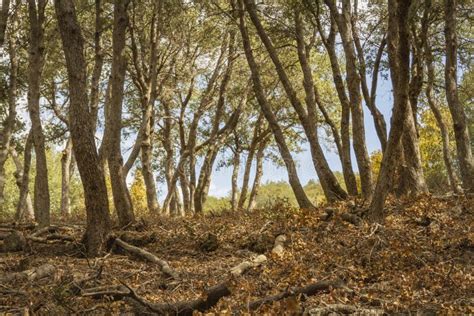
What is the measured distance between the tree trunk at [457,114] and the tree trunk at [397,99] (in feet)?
13.8

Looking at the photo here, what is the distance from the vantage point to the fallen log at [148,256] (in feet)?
22.6

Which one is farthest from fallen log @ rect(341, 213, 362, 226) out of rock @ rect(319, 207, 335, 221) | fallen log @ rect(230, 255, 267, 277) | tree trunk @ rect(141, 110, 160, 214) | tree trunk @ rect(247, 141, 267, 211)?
tree trunk @ rect(247, 141, 267, 211)

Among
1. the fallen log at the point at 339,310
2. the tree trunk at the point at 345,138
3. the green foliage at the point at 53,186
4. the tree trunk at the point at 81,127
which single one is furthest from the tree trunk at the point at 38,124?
the green foliage at the point at 53,186

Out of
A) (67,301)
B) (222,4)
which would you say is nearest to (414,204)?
(67,301)

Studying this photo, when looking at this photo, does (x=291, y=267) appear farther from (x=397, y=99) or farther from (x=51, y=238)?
(x=51, y=238)

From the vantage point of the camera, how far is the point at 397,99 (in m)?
7.46

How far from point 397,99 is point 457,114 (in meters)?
5.76

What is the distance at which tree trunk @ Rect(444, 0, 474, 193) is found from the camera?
39.3 ft

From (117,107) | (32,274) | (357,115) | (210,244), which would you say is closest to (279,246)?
(210,244)

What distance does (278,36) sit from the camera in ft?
56.5

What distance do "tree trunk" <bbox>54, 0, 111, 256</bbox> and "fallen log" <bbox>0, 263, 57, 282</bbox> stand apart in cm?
154

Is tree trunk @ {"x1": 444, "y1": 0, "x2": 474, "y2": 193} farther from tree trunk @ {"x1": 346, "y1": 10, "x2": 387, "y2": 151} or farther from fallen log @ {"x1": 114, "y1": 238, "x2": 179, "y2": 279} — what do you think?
fallen log @ {"x1": 114, "y1": 238, "x2": 179, "y2": 279}

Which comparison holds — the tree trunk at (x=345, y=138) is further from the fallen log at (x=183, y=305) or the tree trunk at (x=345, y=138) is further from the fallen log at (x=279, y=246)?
the fallen log at (x=183, y=305)

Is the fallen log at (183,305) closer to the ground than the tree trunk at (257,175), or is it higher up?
closer to the ground
